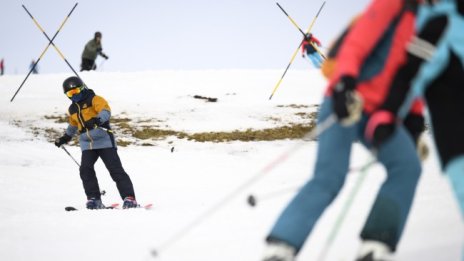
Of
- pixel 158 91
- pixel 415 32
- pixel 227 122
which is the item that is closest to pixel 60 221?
pixel 415 32

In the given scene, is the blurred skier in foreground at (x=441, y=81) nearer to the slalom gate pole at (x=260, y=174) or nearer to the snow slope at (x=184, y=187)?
the slalom gate pole at (x=260, y=174)

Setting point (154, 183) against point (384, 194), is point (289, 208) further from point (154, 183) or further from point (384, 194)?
point (154, 183)

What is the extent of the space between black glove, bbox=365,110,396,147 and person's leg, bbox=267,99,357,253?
0.17m

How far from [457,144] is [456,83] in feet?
0.77

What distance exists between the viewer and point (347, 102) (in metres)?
1.81

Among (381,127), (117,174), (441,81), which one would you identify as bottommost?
(117,174)

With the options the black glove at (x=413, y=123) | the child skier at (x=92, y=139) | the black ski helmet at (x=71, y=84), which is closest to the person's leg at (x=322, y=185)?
the black glove at (x=413, y=123)

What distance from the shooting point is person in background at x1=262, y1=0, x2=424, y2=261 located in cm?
186

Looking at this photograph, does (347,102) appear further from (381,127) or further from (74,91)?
(74,91)

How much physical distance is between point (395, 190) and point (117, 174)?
4244 mm

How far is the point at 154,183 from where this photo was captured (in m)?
7.54

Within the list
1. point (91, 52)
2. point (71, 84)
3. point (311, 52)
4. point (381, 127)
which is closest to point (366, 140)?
point (381, 127)

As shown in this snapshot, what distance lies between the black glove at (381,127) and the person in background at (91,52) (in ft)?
53.2

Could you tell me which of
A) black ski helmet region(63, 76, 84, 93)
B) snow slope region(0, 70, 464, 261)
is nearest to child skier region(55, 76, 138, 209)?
black ski helmet region(63, 76, 84, 93)
